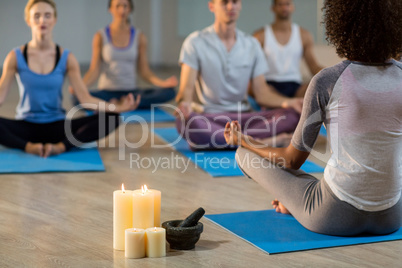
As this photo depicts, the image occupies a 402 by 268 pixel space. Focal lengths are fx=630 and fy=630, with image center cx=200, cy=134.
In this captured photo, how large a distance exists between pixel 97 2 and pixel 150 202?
7.90 meters

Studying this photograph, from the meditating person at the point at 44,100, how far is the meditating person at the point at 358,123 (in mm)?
1681

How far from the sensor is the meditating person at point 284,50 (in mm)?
4652

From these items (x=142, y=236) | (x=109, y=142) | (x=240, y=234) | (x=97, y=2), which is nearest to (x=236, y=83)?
(x=109, y=142)

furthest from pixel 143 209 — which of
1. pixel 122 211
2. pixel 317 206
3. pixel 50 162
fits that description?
pixel 50 162

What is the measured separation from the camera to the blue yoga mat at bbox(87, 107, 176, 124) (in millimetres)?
4949

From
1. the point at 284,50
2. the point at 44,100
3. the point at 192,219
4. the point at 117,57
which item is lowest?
the point at 192,219

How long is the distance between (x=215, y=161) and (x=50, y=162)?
0.91 m

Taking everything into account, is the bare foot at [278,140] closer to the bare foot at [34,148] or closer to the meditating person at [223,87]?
the meditating person at [223,87]

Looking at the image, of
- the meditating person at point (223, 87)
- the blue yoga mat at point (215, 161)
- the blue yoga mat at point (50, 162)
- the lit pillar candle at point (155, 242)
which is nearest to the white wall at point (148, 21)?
the meditating person at point (223, 87)

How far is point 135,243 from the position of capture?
6.50ft

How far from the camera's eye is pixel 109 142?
13.5 feet

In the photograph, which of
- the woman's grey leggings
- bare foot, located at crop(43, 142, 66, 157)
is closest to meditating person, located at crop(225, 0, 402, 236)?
the woman's grey leggings

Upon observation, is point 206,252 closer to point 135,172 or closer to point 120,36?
point 135,172

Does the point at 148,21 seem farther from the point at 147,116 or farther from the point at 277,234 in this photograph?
the point at 277,234
